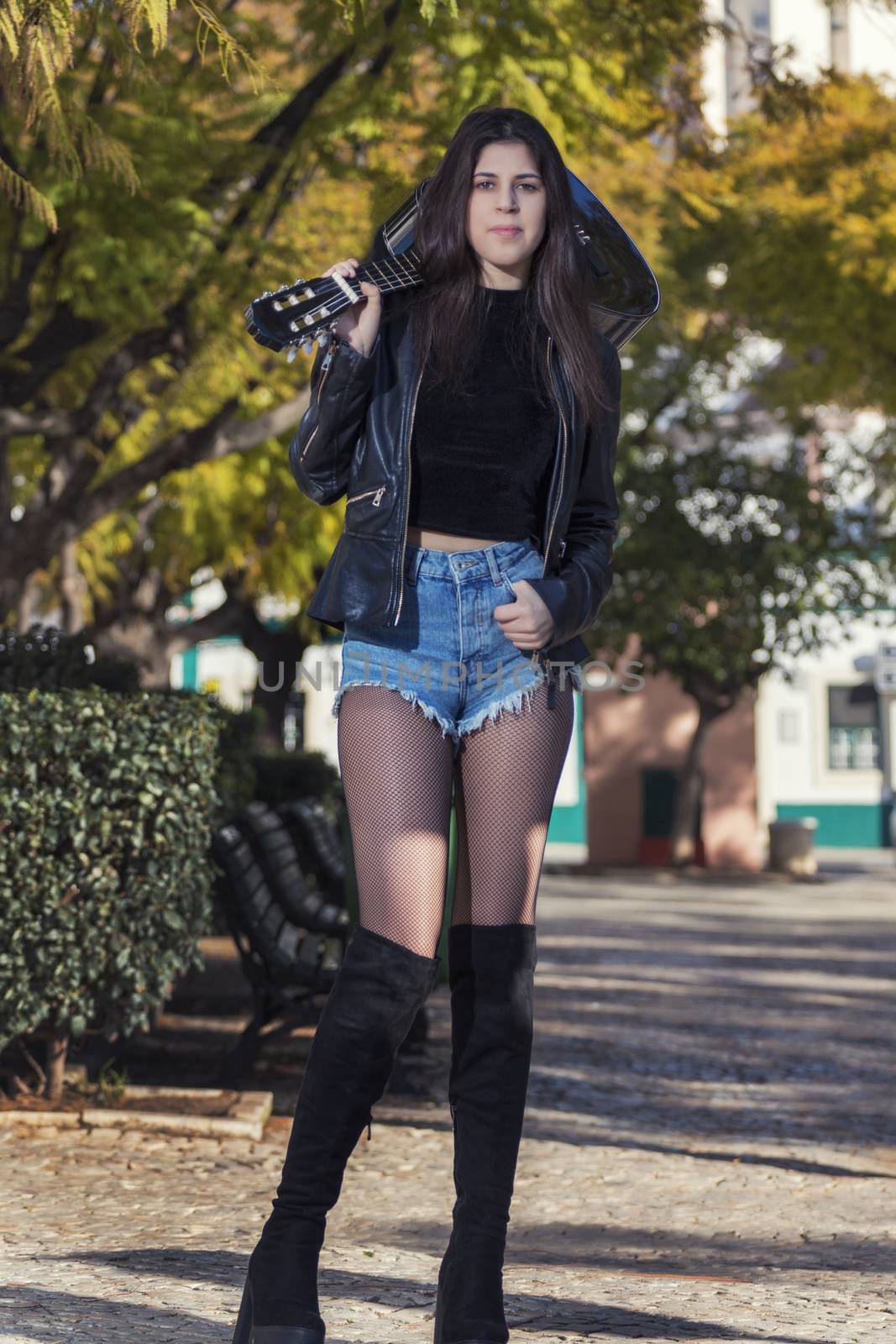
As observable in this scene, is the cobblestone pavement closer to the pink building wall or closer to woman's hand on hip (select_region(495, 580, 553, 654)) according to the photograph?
woman's hand on hip (select_region(495, 580, 553, 654))

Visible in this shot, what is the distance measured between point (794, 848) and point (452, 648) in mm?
24772

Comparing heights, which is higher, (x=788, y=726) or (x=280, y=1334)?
(x=788, y=726)

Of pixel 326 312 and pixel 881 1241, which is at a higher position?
pixel 326 312

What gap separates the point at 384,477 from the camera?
2705 millimetres

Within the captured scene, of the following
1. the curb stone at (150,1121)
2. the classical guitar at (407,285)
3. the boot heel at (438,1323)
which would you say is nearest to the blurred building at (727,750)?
the curb stone at (150,1121)

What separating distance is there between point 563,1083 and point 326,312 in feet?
16.1

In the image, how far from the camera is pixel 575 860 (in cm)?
3275

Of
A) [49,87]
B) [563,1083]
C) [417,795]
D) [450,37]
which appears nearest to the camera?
[417,795]

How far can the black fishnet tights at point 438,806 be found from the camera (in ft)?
8.70

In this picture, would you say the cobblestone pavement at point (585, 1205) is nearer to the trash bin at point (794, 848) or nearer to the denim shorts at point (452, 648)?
the denim shorts at point (452, 648)

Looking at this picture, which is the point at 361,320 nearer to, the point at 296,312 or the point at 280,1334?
the point at 296,312

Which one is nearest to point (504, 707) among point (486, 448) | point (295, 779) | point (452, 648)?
point (452, 648)

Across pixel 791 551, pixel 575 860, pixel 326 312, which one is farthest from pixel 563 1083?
pixel 575 860

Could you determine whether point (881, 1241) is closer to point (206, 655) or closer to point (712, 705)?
point (712, 705)
